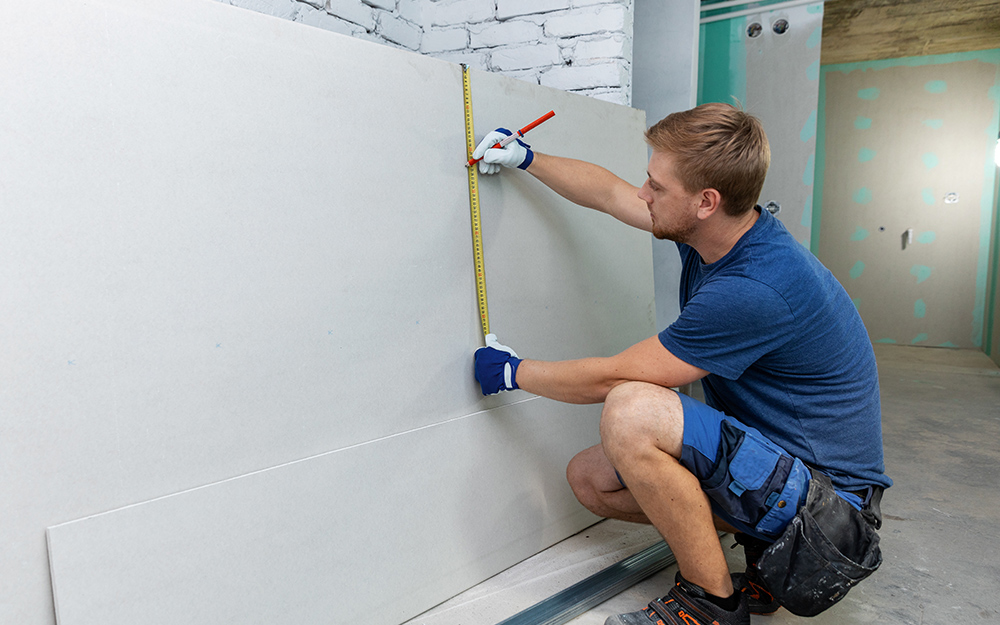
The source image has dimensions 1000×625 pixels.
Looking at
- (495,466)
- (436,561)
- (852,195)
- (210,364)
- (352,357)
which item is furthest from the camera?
(852,195)

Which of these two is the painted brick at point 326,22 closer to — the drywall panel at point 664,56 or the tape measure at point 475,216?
the tape measure at point 475,216

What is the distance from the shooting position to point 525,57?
8.13 ft

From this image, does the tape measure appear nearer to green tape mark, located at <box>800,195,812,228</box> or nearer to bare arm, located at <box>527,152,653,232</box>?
bare arm, located at <box>527,152,653,232</box>

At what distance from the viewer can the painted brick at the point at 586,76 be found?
2.38 metres

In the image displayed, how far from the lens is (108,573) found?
104 cm

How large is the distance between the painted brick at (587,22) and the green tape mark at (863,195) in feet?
13.6

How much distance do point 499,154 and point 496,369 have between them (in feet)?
1.69

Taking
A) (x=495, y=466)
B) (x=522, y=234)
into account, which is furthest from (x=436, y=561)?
(x=522, y=234)

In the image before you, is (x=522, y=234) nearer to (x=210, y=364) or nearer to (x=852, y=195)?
(x=210, y=364)

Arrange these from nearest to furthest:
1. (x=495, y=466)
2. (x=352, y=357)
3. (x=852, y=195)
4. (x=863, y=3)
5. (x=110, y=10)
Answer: (x=110, y=10), (x=352, y=357), (x=495, y=466), (x=863, y=3), (x=852, y=195)

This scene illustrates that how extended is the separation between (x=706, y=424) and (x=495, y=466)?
1.82 ft

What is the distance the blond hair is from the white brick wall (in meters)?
0.98

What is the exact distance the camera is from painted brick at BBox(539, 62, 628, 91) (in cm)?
238

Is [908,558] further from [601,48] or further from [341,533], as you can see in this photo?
[601,48]
